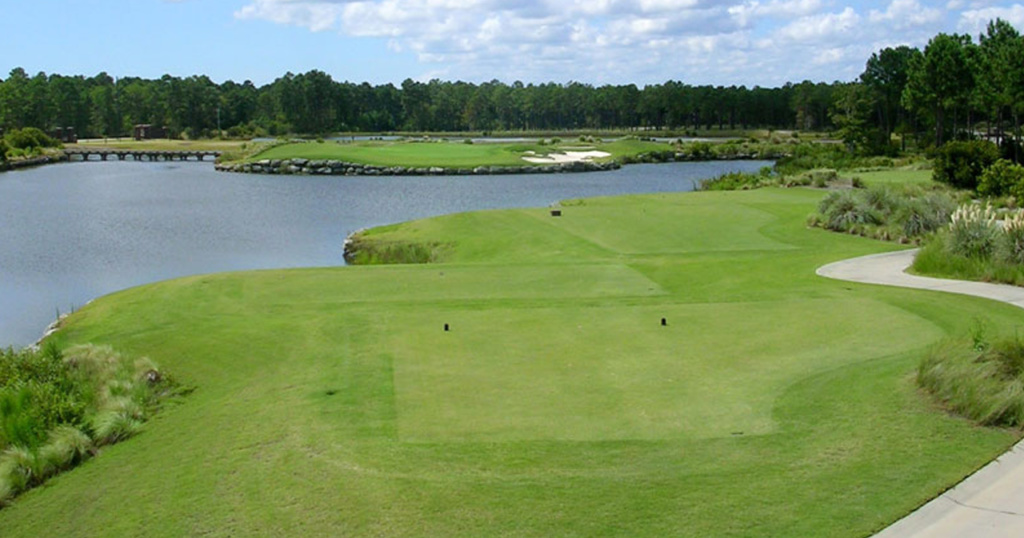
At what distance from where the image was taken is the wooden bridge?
12225 centimetres

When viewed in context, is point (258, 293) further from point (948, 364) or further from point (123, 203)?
point (123, 203)

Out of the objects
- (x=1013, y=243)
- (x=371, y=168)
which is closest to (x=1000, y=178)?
Result: (x=1013, y=243)

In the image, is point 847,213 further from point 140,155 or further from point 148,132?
point 148,132

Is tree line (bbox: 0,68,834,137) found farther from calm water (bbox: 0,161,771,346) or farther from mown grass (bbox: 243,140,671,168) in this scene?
calm water (bbox: 0,161,771,346)

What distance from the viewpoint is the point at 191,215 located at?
177 feet

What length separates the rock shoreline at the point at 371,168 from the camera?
90000 millimetres

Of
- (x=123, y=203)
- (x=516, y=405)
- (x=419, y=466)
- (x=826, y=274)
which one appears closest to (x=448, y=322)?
(x=516, y=405)

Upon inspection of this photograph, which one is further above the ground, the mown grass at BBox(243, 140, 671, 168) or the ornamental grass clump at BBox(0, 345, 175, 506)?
the mown grass at BBox(243, 140, 671, 168)

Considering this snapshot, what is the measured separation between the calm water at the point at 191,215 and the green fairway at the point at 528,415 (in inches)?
383

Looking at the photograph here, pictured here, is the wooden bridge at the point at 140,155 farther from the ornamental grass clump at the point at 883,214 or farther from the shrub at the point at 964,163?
the ornamental grass clump at the point at 883,214

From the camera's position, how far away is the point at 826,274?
22.4 meters

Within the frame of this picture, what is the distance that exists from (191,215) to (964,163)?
130 ft

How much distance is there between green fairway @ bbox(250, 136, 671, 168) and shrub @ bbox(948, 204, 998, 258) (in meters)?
71.3

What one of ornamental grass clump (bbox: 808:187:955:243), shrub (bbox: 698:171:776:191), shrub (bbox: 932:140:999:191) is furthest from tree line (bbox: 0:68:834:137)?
ornamental grass clump (bbox: 808:187:955:243)
